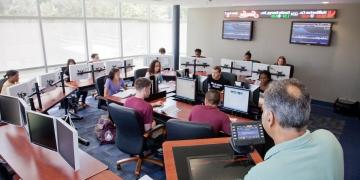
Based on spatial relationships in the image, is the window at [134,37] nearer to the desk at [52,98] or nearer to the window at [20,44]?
the window at [20,44]

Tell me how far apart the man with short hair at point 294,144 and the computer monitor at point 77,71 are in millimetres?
4476

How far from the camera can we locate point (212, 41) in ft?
26.9

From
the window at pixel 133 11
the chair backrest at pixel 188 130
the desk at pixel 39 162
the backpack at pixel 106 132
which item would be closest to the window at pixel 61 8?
the window at pixel 133 11

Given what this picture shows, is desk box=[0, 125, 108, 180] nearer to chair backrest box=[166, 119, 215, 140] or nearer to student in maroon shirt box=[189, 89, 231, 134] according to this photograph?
chair backrest box=[166, 119, 215, 140]

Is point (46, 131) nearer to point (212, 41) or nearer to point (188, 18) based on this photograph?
point (212, 41)

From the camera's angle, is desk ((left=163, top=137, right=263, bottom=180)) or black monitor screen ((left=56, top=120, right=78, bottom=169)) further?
black monitor screen ((left=56, top=120, right=78, bottom=169))

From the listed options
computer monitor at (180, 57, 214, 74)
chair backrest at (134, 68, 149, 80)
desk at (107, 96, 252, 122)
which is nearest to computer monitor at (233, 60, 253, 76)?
computer monitor at (180, 57, 214, 74)

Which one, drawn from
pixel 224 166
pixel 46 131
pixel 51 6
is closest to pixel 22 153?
pixel 46 131

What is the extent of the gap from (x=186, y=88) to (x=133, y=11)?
16.9 feet

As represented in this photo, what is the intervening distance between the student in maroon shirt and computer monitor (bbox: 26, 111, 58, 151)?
1436 mm

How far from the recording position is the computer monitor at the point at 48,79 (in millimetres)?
4145

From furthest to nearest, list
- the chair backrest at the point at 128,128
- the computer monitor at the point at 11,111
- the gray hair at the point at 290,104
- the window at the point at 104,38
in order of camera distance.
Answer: the window at the point at 104,38 < the chair backrest at the point at 128,128 < the computer monitor at the point at 11,111 < the gray hair at the point at 290,104

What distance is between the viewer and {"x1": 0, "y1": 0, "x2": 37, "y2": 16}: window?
537 cm

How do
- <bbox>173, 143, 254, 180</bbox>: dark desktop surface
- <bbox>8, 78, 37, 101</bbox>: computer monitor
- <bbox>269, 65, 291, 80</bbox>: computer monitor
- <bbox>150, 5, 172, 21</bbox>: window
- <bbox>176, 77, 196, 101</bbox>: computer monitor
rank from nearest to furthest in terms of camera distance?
<bbox>173, 143, 254, 180</bbox>: dark desktop surface
<bbox>8, 78, 37, 101</bbox>: computer monitor
<bbox>176, 77, 196, 101</bbox>: computer monitor
<bbox>269, 65, 291, 80</bbox>: computer monitor
<bbox>150, 5, 172, 21</bbox>: window
